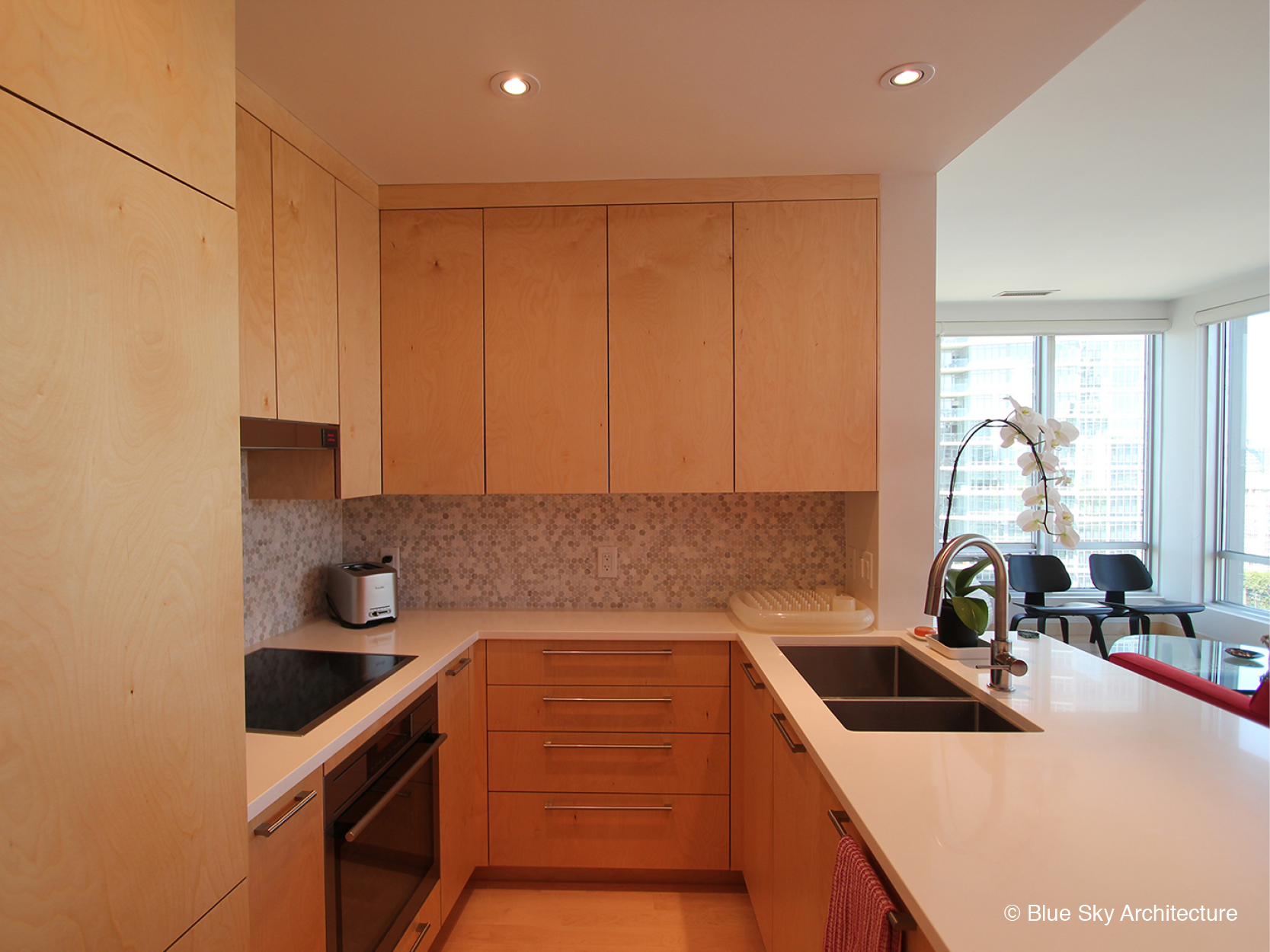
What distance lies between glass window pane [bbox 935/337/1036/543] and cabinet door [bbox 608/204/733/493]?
3.63 m

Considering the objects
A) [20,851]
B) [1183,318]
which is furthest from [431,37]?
[1183,318]

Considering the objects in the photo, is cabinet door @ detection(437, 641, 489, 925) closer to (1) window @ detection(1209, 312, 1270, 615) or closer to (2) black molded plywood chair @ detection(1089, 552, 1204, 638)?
(2) black molded plywood chair @ detection(1089, 552, 1204, 638)

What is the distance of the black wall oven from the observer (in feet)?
4.43

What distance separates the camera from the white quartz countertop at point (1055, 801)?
0.79 meters

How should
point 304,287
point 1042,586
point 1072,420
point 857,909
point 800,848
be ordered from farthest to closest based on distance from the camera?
point 1072,420
point 1042,586
point 304,287
point 800,848
point 857,909

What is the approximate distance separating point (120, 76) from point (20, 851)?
0.88m

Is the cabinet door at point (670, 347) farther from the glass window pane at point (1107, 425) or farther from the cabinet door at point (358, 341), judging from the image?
the glass window pane at point (1107, 425)

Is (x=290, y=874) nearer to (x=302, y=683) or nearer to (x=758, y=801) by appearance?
(x=302, y=683)

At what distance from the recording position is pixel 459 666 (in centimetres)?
209

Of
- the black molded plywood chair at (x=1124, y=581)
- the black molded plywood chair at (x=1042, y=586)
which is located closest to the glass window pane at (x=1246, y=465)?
the black molded plywood chair at (x=1124, y=581)

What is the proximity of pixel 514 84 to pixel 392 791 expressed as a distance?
5.83 feet

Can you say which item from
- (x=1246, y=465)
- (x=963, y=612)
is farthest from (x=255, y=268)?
(x=1246, y=465)

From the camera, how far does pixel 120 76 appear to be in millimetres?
786

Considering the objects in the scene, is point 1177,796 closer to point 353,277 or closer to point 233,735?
point 233,735
